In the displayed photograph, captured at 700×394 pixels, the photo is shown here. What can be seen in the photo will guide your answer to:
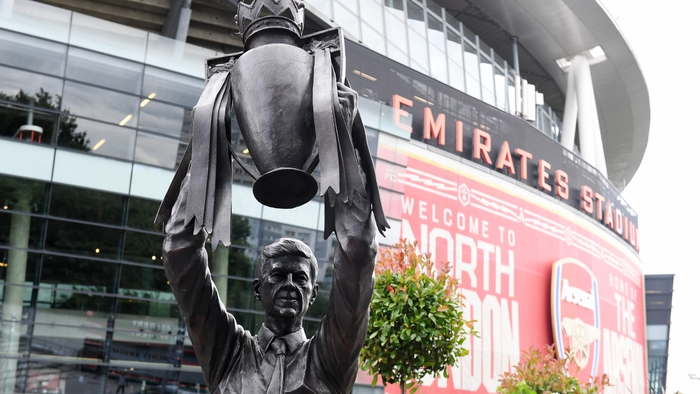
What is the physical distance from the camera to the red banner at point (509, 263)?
2375 centimetres

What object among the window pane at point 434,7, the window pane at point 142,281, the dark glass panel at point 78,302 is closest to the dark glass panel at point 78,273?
the dark glass panel at point 78,302

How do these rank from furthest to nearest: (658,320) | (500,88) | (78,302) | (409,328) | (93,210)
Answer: (658,320) → (500,88) → (93,210) → (78,302) → (409,328)

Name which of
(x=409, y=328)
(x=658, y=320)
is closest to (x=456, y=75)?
(x=409, y=328)

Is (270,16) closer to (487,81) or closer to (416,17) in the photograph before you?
(416,17)

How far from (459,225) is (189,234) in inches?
895

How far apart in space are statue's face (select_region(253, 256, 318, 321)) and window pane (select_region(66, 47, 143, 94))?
1580 cm

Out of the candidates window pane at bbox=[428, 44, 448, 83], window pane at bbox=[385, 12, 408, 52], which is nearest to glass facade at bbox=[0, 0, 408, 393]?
window pane at bbox=[385, 12, 408, 52]

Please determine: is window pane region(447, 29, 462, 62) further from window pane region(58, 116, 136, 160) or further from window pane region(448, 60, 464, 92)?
window pane region(58, 116, 136, 160)

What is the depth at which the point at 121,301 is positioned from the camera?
1700cm

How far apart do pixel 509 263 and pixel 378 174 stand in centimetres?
782

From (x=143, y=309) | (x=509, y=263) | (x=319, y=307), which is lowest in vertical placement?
(x=143, y=309)

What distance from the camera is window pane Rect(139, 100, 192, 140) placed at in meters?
17.9

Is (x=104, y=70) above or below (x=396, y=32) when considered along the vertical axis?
below

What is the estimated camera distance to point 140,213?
17.3m
